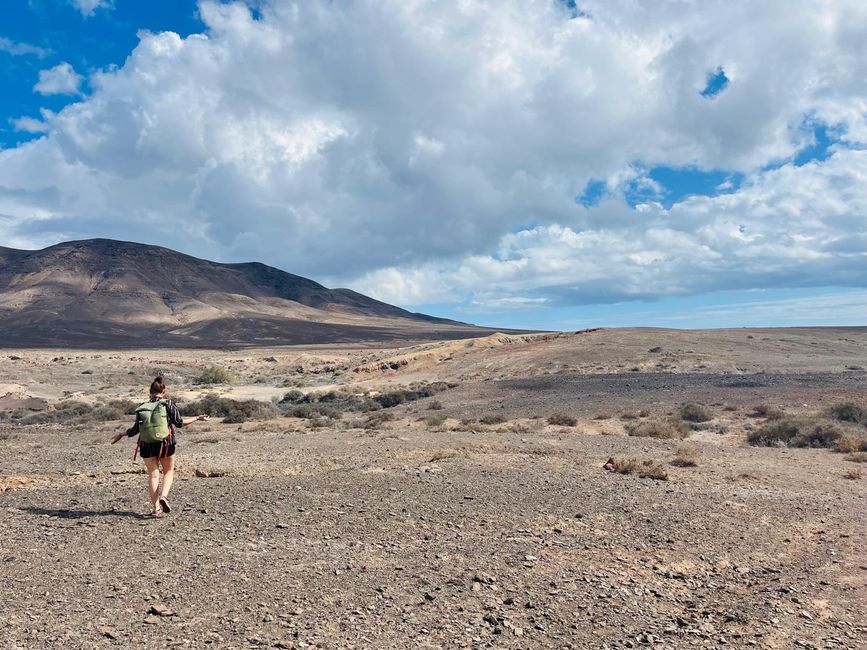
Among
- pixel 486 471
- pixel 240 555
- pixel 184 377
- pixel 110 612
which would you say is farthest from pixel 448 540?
pixel 184 377

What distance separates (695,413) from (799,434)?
452cm

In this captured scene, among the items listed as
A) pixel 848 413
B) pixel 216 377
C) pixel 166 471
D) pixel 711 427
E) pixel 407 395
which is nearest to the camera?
pixel 166 471

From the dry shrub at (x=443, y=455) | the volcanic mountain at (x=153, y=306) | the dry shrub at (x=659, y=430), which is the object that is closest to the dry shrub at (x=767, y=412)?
the dry shrub at (x=659, y=430)

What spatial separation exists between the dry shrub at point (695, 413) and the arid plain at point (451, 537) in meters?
0.15

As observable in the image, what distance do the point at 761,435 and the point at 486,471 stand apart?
33.1ft

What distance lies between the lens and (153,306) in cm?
15112

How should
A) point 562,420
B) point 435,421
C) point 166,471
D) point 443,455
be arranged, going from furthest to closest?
1. point 435,421
2. point 562,420
3. point 443,455
4. point 166,471

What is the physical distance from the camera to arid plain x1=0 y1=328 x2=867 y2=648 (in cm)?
559

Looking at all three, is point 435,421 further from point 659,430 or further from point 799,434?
point 799,434

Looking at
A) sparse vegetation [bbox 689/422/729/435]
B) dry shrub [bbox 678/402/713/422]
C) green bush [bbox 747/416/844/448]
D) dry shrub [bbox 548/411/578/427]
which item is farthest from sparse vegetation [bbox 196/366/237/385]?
green bush [bbox 747/416/844/448]

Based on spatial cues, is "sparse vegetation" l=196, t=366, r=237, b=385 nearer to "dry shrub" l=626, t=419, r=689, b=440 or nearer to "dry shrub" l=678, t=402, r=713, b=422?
"dry shrub" l=678, t=402, r=713, b=422

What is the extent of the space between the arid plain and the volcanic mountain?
99.9 meters

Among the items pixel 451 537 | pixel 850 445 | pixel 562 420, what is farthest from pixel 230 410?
pixel 850 445

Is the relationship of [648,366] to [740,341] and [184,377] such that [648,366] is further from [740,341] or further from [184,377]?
[184,377]
